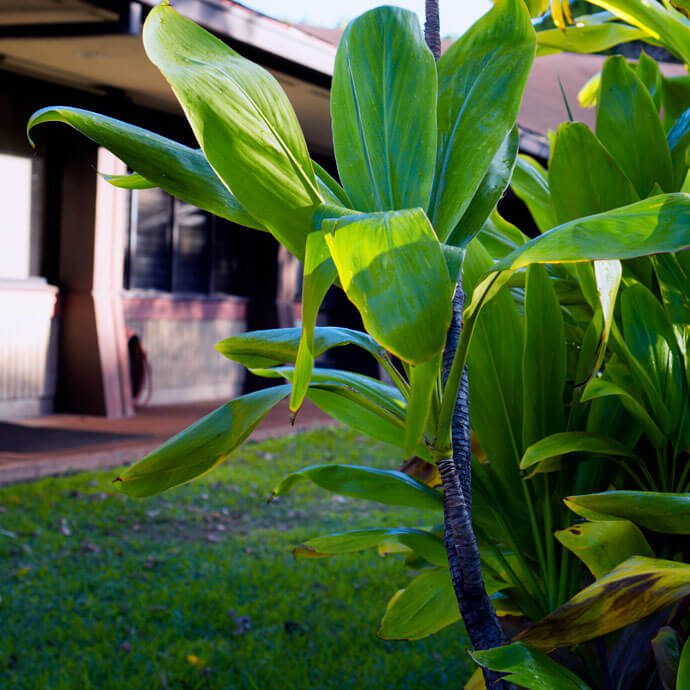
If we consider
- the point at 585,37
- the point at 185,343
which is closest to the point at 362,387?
the point at 585,37

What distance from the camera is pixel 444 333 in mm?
860

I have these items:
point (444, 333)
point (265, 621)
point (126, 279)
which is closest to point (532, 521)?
point (444, 333)

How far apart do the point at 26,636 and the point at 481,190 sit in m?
2.50

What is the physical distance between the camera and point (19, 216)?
7602mm

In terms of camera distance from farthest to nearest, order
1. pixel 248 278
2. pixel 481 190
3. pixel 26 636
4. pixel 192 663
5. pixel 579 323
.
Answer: pixel 248 278, pixel 26 636, pixel 192 663, pixel 579 323, pixel 481 190

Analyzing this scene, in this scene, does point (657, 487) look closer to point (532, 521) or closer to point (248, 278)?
point (532, 521)

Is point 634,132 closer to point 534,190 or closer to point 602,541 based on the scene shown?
point 534,190

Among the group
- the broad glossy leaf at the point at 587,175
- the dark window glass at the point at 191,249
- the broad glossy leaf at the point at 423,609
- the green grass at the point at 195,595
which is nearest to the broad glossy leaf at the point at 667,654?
the broad glossy leaf at the point at 423,609

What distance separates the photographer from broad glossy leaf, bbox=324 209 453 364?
849mm

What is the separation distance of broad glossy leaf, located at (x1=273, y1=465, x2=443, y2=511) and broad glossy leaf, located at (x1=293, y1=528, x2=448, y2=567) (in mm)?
63

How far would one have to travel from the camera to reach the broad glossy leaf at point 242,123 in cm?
98

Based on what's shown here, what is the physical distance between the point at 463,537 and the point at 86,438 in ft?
19.2

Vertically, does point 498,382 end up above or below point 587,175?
below

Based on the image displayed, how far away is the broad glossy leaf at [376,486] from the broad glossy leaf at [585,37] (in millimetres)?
1137
